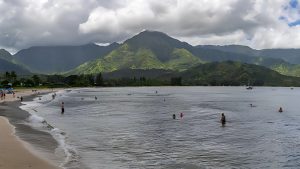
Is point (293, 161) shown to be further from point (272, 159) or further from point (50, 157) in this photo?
point (50, 157)

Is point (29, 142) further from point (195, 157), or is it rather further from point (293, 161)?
point (293, 161)

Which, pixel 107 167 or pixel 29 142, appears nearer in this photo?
pixel 107 167

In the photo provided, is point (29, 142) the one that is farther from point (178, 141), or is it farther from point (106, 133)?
point (178, 141)

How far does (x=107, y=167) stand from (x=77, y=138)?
56.1 ft

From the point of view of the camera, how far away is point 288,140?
153 ft

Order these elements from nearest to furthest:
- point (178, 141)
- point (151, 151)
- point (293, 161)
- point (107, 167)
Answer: point (107, 167)
point (293, 161)
point (151, 151)
point (178, 141)

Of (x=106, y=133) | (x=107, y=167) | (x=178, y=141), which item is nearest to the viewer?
(x=107, y=167)

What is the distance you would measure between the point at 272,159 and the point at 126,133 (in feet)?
75.7

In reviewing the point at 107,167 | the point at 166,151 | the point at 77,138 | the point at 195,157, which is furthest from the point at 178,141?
the point at 107,167

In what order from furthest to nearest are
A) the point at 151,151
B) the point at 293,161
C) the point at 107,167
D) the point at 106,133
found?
the point at 106,133 < the point at 151,151 < the point at 293,161 < the point at 107,167

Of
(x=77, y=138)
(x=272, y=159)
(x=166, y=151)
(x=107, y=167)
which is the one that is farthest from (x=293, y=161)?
(x=77, y=138)

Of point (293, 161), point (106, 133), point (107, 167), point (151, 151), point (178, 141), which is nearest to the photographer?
point (107, 167)

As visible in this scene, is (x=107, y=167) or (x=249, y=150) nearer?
(x=107, y=167)

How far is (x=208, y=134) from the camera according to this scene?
51.2 metres
